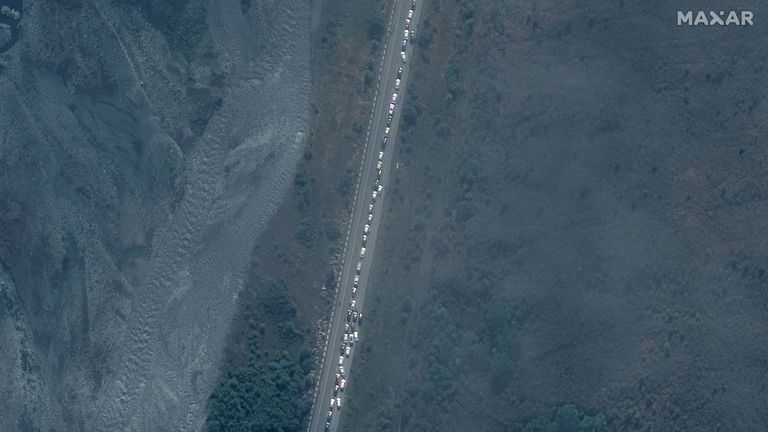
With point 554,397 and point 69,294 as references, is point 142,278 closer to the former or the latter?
point 69,294

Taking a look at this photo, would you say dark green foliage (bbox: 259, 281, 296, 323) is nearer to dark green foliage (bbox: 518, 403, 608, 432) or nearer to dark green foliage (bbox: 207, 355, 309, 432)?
dark green foliage (bbox: 207, 355, 309, 432)

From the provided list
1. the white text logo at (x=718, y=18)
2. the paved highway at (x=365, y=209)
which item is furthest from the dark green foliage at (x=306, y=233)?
the white text logo at (x=718, y=18)

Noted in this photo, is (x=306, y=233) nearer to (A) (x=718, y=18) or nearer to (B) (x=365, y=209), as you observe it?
(B) (x=365, y=209)

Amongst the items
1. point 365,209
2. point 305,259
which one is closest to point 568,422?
point 365,209

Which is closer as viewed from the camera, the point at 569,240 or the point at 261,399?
the point at 569,240

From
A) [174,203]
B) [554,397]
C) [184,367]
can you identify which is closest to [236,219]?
[174,203]

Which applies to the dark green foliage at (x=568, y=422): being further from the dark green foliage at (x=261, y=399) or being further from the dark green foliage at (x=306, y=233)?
the dark green foliage at (x=306, y=233)
